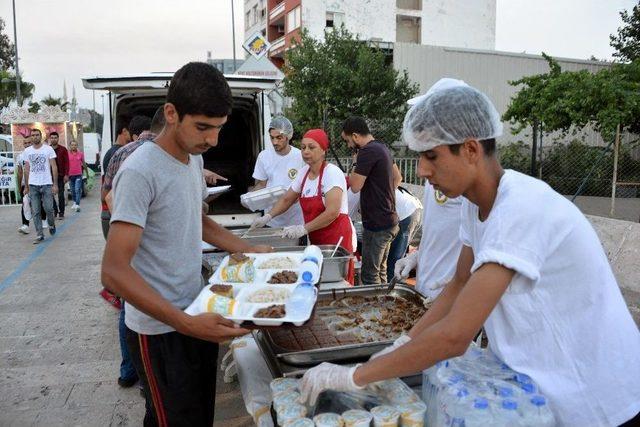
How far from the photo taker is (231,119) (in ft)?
22.0

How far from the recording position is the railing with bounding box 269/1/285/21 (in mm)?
37750

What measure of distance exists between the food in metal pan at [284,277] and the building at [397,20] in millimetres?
32712

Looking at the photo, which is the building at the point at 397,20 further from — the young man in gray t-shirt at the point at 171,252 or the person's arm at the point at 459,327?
the person's arm at the point at 459,327

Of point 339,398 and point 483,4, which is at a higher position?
point 483,4

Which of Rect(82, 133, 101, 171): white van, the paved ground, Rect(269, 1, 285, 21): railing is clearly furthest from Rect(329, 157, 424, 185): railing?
Rect(269, 1, 285, 21): railing

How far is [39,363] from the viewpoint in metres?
4.43

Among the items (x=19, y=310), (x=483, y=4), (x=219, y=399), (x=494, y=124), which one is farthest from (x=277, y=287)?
(x=483, y=4)

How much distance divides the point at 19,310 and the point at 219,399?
11.0ft

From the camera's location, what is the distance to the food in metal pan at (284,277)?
2.15m

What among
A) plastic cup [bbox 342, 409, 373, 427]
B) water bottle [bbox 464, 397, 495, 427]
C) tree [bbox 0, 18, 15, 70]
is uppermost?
tree [bbox 0, 18, 15, 70]

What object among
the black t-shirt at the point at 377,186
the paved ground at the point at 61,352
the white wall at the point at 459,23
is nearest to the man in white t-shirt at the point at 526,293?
the paved ground at the point at 61,352

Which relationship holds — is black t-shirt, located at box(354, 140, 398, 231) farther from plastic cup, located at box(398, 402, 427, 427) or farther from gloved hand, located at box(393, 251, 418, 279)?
plastic cup, located at box(398, 402, 427, 427)

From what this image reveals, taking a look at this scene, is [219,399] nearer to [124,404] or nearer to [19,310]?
[124,404]

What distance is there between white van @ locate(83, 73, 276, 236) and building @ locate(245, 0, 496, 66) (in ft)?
90.8
